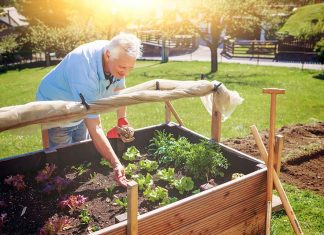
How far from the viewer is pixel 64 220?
2510 mm

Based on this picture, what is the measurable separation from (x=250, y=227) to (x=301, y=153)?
2918 mm

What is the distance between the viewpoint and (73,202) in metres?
2.83

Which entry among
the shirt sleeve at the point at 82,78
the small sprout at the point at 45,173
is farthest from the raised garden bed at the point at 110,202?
the shirt sleeve at the point at 82,78

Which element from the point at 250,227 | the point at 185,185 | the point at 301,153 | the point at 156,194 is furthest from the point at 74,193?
the point at 301,153

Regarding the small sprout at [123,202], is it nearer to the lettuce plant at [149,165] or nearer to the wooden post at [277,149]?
the lettuce plant at [149,165]

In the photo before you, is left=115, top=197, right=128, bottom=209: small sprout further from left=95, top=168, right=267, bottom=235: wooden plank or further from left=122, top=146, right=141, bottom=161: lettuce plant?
left=122, top=146, right=141, bottom=161: lettuce plant

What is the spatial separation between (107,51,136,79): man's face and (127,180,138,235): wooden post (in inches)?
50.5

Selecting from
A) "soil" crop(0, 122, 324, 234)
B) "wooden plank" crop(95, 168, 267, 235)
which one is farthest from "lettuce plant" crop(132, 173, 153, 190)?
"wooden plank" crop(95, 168, 267, 235)

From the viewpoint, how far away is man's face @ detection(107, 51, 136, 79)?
9.77 feet

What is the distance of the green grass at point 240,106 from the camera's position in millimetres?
7270

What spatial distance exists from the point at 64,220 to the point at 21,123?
835 mm

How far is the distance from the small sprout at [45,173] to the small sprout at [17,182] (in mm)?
140

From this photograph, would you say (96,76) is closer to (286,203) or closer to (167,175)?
(167,175)

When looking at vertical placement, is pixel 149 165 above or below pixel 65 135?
below
